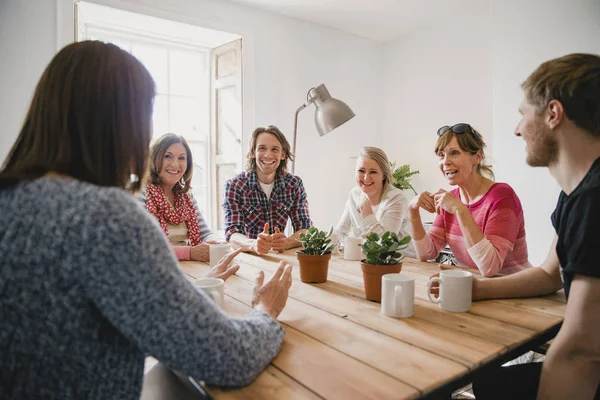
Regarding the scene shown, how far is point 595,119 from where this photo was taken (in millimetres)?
943

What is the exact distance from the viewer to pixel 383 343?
2.83 feet

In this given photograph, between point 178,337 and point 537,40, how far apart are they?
3.08m

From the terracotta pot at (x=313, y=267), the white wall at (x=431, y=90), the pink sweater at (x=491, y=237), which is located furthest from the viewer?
the white wall at (x=431, y=90)

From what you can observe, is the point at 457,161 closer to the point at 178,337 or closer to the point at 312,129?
the point at 178,337

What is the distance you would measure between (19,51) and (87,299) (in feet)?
8.98

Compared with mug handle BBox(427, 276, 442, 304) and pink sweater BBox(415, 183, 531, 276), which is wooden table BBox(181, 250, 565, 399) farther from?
pink sweater BBox(415, 183, 531, 276)

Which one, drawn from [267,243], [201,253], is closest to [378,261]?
[267,243]

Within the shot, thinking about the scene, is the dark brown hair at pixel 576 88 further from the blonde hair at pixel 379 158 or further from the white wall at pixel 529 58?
the white wall at pixel 529 58

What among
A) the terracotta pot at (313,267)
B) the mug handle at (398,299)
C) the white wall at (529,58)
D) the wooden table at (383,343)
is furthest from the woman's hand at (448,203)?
the white wall at (529,58)

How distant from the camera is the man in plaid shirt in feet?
8.21

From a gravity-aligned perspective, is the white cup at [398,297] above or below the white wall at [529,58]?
below

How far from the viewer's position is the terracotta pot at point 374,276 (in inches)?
44.9

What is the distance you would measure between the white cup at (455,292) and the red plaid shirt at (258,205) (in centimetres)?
153

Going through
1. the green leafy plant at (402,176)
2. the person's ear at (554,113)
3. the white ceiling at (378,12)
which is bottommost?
the green leafy plant at (402,176)
